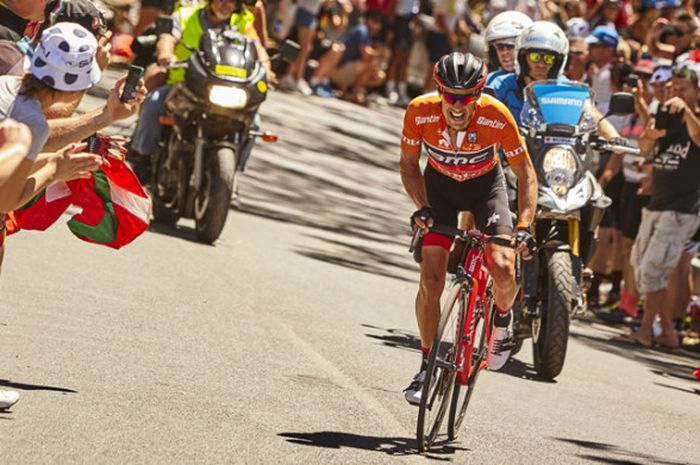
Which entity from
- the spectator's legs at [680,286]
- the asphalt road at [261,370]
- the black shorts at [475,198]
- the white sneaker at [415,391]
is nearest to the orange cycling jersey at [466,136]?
the black shorts at [475,198]

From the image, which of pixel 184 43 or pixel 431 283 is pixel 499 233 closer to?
pixel 431 283

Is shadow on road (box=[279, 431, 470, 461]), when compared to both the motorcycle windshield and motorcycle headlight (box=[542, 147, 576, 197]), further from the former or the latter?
the motorcycle windshield

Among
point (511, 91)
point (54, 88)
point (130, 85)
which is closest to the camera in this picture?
point (54, 88)

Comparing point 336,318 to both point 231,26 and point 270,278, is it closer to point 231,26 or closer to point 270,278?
point 270,278

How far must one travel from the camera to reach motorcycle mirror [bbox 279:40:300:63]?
47.8 feet

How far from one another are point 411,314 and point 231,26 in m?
3.11

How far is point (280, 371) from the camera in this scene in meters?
9.66

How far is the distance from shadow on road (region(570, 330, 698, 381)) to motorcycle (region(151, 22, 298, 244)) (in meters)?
3.29

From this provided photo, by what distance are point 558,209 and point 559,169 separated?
1.05 feet

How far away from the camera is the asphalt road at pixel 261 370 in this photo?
7684 mm

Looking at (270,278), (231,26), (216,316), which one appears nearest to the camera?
(216,316)

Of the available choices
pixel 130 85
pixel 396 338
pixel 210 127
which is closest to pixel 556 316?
pixel 396 338

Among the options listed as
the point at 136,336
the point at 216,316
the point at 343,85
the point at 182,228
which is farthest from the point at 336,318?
the point at 343,85

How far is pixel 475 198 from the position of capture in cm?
945
